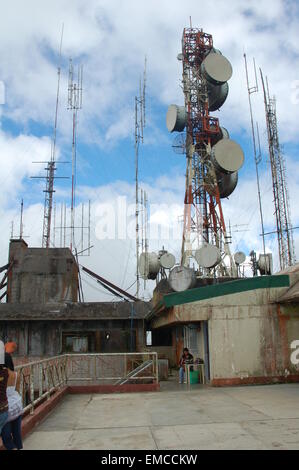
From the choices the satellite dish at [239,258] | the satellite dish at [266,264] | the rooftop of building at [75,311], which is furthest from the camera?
the satellite dish at [239,258]

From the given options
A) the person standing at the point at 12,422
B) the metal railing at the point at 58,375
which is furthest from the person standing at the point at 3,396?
the metal railing at the point at 58,375

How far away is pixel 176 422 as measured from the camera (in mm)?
9164

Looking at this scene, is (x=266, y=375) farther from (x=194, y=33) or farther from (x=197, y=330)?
(x=194, y=33)

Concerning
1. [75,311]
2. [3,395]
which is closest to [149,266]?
[75,311]

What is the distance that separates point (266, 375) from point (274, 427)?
24.3ft

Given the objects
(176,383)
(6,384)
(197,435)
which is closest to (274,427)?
(197,435)

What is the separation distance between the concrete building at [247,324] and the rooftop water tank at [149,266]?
33.7 ft

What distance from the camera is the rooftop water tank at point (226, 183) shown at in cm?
2867

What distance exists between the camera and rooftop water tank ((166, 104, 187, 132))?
2847 centimetres

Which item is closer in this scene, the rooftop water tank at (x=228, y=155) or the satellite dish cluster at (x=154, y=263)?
the rooftop water tank at (x=228, y=155)

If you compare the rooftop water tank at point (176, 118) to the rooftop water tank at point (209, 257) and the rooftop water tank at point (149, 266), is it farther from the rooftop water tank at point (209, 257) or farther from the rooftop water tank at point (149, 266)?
the rooftop water tank at point (209, 257)

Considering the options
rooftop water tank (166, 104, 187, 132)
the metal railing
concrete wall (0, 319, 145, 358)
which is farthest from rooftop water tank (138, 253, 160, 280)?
rooftop water tank (166, 104, 187, 132)

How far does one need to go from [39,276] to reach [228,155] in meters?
14.2

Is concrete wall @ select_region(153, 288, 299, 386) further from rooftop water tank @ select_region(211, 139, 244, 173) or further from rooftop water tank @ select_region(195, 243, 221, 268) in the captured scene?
rooftop water tank @ select_region(211, 139, 244, 173)
